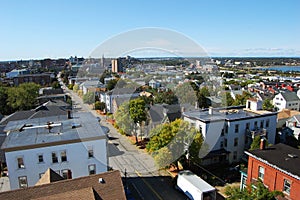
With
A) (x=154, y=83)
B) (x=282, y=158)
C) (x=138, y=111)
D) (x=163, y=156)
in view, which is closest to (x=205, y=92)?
(x=154, y=83)

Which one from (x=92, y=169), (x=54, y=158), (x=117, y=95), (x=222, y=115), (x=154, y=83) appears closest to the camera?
(x=54, y=158)

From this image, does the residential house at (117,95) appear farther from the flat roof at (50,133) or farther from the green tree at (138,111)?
the flat roof at (50,133)

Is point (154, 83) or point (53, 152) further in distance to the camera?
point (154, 83)

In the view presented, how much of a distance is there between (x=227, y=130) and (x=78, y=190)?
10.1 m

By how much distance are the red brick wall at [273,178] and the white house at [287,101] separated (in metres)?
19.9

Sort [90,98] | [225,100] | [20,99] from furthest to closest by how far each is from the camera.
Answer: [90,98] → [20,99] → [225,100]

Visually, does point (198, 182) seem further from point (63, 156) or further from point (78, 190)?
point (63, 156)

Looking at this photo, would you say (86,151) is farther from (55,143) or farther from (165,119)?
(165,119)

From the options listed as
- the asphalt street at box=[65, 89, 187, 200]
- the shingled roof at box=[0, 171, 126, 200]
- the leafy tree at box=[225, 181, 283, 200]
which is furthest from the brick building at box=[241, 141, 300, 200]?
the shingled roof at box=[0, 171, 126, 200]

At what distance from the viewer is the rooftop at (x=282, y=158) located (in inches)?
338

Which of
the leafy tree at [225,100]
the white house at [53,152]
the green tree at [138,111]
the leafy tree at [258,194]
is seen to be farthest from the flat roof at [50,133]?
the leafy tree at [225,100]

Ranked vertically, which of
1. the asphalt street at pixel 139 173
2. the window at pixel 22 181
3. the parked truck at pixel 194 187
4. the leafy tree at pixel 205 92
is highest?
the leafy tree at pixel 205 92

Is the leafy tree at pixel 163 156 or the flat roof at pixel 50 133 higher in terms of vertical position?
the flat roof at pixel 50 133

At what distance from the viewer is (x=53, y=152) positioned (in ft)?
32.3
